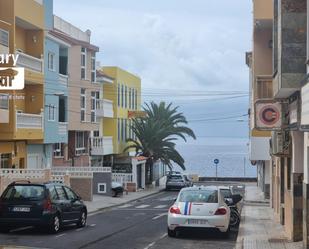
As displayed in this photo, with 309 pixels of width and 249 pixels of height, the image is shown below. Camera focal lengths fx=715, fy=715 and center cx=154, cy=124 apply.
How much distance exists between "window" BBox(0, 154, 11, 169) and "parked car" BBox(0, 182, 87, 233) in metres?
14.6

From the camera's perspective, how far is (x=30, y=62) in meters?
36.2

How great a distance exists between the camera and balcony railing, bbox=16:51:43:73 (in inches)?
1352

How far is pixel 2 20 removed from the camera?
110ft

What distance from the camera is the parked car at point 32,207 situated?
1997 centimetres

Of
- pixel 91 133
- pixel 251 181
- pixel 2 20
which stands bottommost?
pixel 251 181

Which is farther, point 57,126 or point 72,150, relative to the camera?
point 72,150

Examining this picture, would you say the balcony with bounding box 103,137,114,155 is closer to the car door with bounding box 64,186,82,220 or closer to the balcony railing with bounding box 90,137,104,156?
the balcony railing with bounding box 90,137,104,156

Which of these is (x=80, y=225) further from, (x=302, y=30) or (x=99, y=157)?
(x=99, y=157)

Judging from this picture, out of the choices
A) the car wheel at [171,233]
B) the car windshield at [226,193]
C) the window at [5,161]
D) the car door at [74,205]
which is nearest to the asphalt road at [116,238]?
the car wheel at [171,233]

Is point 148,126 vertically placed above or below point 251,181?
above

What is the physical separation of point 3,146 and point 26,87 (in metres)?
4.93

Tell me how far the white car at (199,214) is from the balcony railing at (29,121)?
53.4 ft

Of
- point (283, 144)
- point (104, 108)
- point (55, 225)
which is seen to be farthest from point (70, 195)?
point (104, 108)

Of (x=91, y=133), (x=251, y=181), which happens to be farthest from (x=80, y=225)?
(x=251, y=181)
